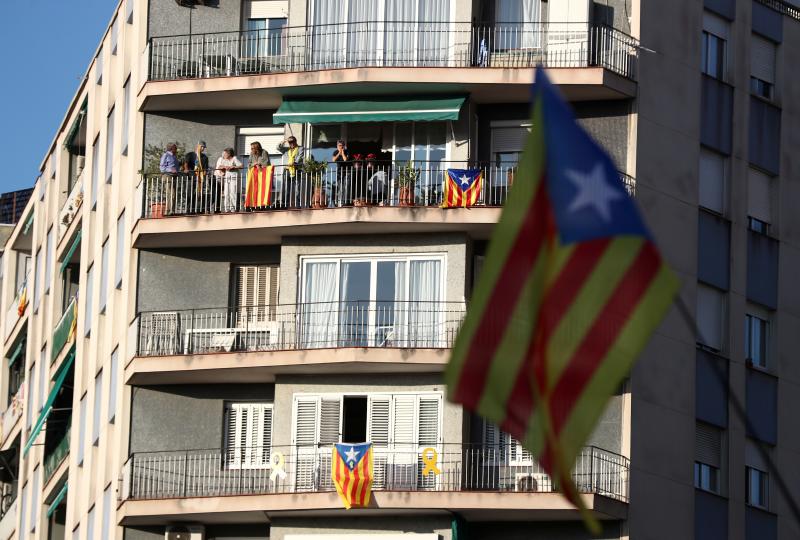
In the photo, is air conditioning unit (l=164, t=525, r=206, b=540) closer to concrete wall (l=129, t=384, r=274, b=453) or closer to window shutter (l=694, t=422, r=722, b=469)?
concrete wall (l=129, t=384, r=274, b=453)

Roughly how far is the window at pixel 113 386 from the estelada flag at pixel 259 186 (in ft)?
18.5

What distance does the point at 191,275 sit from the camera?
152 feet

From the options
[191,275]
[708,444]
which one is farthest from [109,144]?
[708,444]

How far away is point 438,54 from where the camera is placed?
45469mm

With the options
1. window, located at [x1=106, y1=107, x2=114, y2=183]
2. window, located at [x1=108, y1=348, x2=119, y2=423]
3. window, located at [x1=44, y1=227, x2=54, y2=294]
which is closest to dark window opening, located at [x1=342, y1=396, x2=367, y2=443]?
window, located at [x1=108, y1=348, x2=119, y2=423]

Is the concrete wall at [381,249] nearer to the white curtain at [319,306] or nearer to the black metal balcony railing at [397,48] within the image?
the white curtain at [319,306]

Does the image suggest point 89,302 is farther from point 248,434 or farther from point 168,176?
point 248,434

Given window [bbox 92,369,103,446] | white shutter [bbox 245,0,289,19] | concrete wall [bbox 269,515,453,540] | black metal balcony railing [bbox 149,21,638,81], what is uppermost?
white shutter [bbox 245,0,289,19]

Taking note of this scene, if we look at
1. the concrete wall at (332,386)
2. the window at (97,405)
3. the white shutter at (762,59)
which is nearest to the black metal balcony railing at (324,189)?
the concrete wall at (332,386)

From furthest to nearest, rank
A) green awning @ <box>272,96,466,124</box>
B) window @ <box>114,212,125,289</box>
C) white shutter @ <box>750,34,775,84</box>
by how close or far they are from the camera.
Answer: window @ <box>114,212,125,289</box>, white shutter @ <box>750,34,775,84</box>, green awning @ <box>272,96,466,124</box>

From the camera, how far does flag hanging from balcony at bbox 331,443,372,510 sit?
4259 cm

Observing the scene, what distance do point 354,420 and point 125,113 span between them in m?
10.5

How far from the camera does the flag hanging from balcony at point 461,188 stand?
1726 inches

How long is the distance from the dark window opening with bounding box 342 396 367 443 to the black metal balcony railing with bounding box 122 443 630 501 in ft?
1.79
